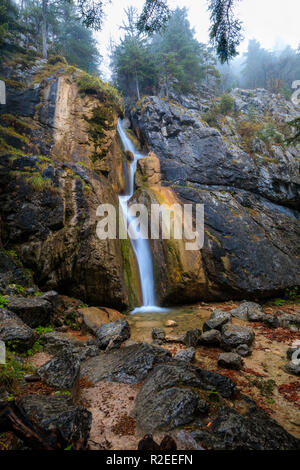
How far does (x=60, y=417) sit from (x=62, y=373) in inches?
42.3

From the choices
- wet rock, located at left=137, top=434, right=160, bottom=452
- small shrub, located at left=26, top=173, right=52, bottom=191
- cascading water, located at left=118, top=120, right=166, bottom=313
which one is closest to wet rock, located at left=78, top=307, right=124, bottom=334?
cascading water, located at left=118, top=120, right=166, bottom=313

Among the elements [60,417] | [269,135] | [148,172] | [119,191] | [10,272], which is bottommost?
[60,417]

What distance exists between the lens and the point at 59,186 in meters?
7.27

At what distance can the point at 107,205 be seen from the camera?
8.20 metres

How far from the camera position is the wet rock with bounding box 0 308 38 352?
352 cm

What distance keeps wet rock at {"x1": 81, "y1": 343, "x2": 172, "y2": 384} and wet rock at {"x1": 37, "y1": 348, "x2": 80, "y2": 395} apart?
0.59m

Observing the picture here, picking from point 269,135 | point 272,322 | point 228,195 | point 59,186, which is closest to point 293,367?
point 272,322

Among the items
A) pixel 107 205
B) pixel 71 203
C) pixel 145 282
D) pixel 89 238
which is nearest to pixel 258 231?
pixel 145 282

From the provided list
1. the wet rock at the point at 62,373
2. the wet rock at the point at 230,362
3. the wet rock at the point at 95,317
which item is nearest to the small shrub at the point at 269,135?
the wet rock at the point at 95,317

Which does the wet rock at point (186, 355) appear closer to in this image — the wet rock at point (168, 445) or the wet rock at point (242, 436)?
the wet rock at point (242, 436)

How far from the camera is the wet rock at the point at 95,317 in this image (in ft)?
17.7

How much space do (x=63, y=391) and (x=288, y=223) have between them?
1192 centimetres

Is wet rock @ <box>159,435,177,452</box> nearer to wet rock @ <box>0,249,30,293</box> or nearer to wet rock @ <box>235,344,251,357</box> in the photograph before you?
wet rock @ <box>235,344,251,357</box>

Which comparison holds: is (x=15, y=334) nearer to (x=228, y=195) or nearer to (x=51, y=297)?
(x=51, y=297)
